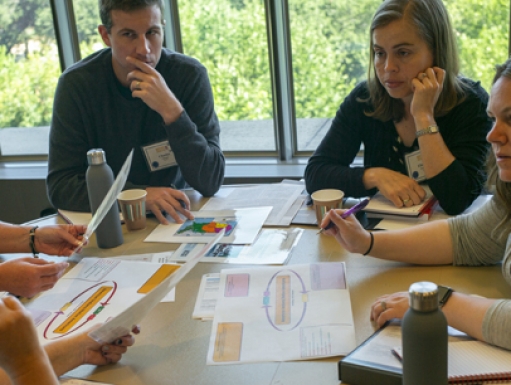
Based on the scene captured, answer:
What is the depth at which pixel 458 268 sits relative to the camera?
1.55 meters

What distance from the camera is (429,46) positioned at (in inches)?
78.9

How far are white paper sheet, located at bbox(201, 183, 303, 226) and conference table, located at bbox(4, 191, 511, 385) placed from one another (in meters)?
0.17

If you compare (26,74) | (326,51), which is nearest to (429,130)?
(326,51)

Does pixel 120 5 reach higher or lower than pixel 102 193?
higher

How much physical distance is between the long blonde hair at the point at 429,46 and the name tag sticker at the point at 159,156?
79 centimetres

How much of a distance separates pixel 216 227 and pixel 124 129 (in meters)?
0.71

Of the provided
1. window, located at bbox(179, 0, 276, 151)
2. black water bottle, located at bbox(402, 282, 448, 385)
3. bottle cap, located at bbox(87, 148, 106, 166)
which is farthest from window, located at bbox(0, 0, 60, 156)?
black water bottle, located at bbox(402, 282, 448, 385)

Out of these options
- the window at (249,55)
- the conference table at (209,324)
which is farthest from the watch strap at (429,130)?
the window at (249,55)

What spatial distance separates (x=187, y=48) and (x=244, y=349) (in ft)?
8.88

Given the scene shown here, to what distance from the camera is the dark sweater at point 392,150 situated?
1882 mm

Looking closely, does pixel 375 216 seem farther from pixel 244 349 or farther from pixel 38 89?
pixel 38 89

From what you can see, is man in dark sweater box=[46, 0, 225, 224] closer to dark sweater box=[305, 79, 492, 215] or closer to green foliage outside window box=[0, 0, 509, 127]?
dark sweater box=[305, 79, 492, 215]

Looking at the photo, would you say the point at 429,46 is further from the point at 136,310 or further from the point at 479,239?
the point at 136,310

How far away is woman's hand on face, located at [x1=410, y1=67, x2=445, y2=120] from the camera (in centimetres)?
196
